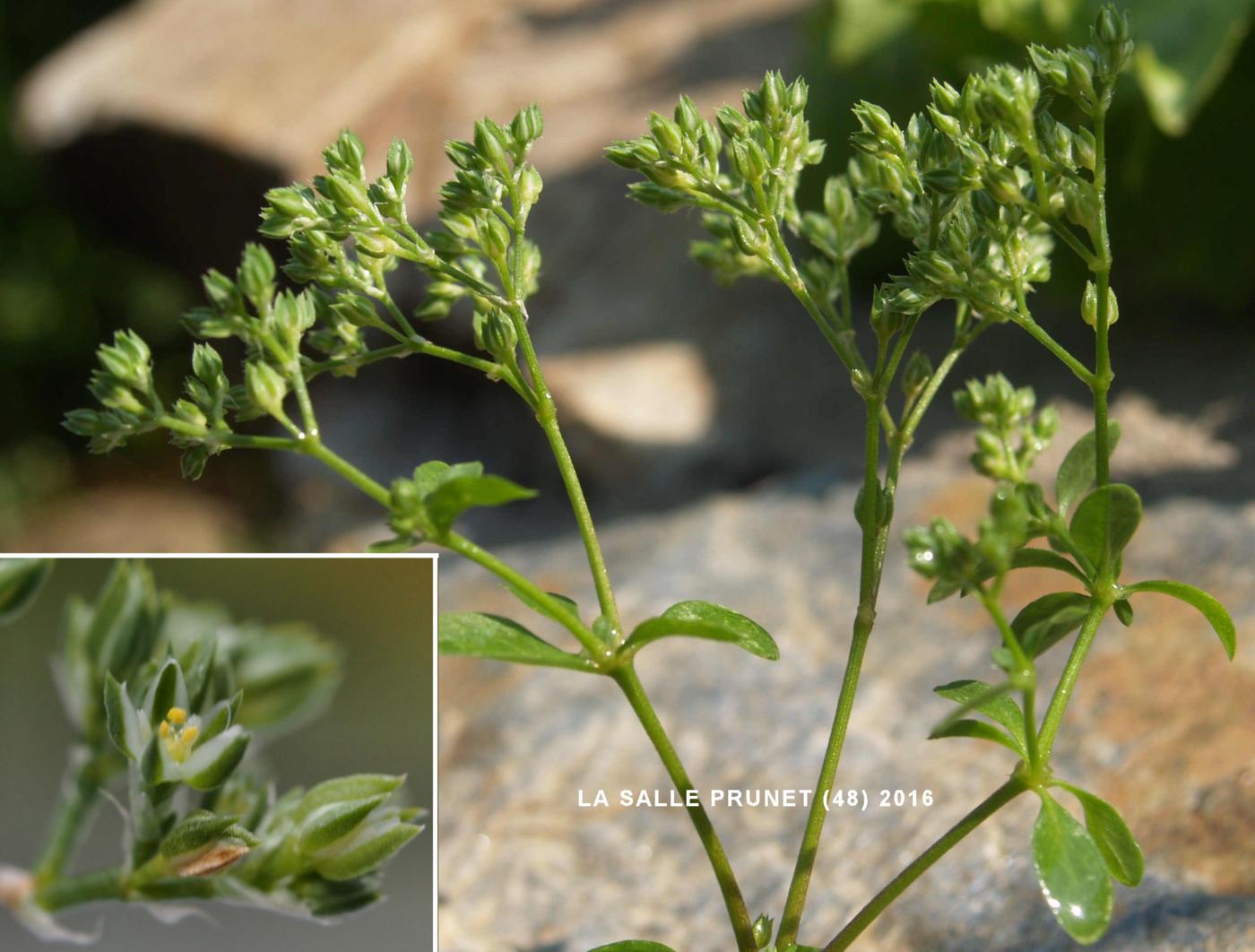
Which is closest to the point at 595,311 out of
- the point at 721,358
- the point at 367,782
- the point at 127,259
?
the point at 721,358

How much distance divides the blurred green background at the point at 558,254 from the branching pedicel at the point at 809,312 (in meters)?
0.77

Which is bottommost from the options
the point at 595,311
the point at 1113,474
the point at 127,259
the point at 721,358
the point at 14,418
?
the point at 1113,474

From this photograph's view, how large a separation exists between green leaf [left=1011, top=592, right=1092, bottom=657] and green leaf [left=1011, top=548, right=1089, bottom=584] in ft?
0.03

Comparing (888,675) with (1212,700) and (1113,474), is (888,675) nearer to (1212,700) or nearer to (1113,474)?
(1212,700)

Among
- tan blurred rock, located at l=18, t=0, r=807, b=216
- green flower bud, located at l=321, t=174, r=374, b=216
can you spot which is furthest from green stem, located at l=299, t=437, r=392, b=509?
tan blurred rock, located at l=18, t=0, r=807, b=216

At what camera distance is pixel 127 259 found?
122 inches

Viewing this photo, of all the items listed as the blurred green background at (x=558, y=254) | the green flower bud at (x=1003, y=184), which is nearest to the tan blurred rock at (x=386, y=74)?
the blurred green background at (x=558, y=254)

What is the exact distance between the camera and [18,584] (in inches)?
24.2

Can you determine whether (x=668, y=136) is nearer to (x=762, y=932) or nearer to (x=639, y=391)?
(x=762, y=932)

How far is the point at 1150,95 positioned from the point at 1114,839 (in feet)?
3.00

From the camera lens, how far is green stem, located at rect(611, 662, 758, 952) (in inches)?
22.5

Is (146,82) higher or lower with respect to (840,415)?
higher

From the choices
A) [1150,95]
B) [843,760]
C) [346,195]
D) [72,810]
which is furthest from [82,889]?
[1150,95]

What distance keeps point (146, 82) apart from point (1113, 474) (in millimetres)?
1933
